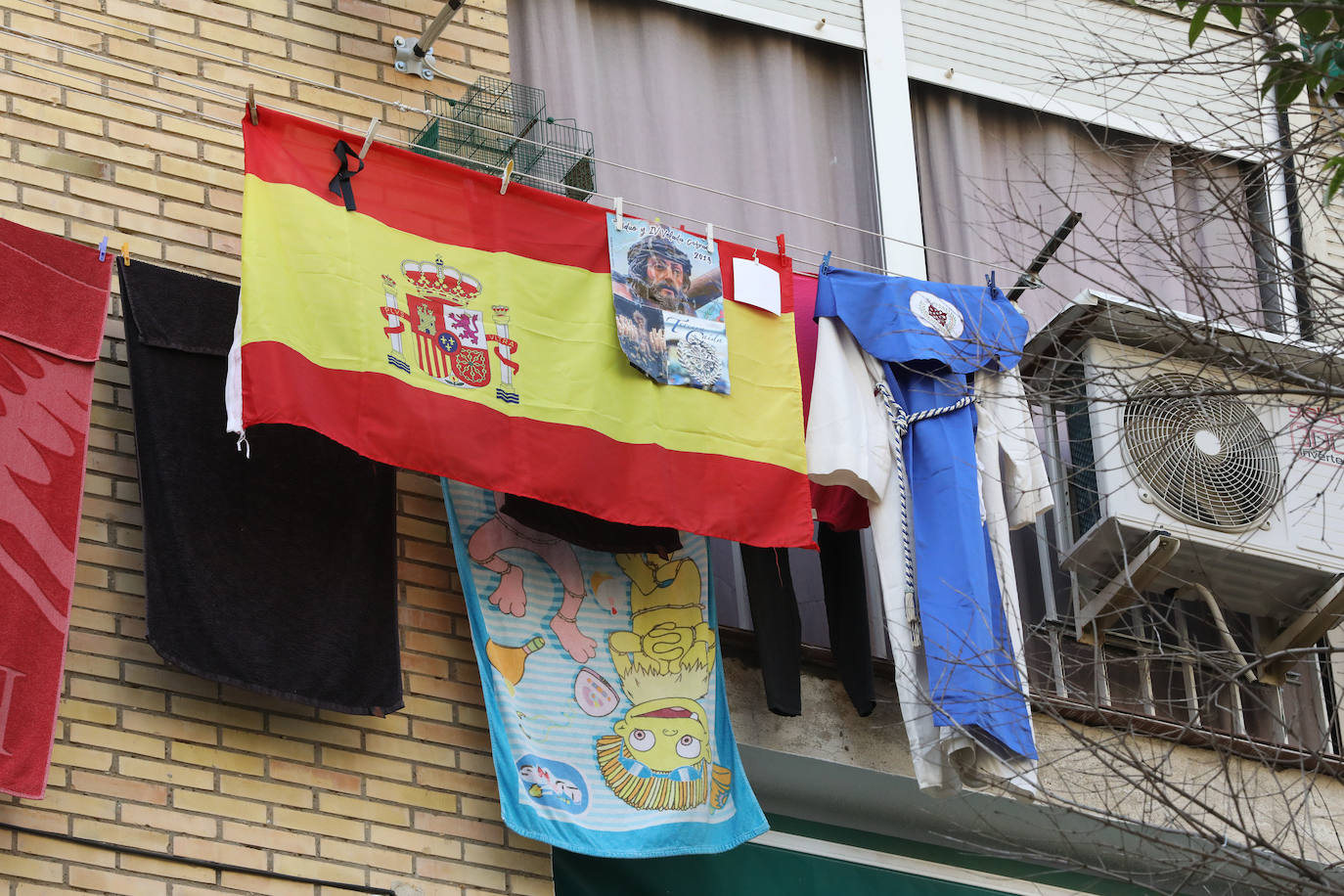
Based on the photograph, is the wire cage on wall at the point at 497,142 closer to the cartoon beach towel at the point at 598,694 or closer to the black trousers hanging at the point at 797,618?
the cartoon beach towel at the point at 598,694

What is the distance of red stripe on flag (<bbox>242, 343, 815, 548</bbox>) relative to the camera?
6.28m

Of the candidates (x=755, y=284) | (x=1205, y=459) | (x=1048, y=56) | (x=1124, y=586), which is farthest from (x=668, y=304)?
(x=1048, y=56)

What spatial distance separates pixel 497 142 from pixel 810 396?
1654mm

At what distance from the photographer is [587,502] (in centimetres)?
687

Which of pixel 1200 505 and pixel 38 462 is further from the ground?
pixel 1200 505

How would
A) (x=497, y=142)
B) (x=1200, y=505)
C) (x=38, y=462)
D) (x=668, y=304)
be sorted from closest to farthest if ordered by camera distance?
1. (x=38, y=462)
2. (x=668, y=304)
3. (x=497, y=142)
4. (x=1200, y=505)

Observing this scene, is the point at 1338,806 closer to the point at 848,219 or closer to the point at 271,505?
the point at 848,219

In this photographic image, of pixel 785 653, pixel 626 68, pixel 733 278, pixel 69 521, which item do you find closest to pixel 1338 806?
pixel 785 653

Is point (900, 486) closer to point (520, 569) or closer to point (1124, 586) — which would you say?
point (1124, 586)

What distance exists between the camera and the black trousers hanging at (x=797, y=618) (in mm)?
7590

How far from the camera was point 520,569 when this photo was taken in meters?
7.19

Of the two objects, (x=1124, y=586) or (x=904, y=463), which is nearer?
(x=904, y=463)

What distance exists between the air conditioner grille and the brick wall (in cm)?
321

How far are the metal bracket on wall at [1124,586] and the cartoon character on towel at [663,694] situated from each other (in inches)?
73.9
